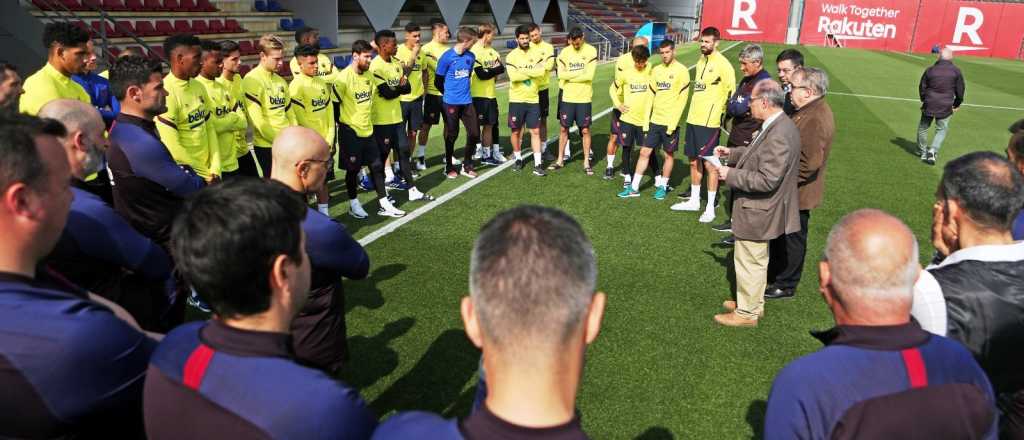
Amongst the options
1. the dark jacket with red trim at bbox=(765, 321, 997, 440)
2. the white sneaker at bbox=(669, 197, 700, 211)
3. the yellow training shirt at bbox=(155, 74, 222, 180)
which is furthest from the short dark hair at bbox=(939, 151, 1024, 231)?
the yellow training shirt at bbox=(155, 74, 222, 180)

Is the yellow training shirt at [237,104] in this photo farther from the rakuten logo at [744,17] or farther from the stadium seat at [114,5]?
the rakuten logo at [744,17]

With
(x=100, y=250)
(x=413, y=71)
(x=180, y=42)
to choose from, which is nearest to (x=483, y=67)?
(x=413, y=71)

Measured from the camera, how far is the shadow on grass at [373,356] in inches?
169

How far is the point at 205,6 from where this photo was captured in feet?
51.6

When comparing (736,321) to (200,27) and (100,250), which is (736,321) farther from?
(200,27)

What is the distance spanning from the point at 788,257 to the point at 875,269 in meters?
3.79

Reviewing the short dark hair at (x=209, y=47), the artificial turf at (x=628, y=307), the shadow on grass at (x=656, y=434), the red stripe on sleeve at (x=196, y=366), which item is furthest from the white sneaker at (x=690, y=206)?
the red stripe on sleeve at (x=196, y=366)

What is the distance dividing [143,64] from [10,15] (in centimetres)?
987

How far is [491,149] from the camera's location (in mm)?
10297

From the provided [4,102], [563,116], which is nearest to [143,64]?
[4,102]

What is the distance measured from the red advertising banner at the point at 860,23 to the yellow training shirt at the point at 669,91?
127 feet

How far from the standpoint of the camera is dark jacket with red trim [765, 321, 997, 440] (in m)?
1.82

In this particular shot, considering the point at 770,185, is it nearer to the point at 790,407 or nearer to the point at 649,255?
the point at 649,255

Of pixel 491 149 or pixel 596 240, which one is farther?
pixel 491 149
